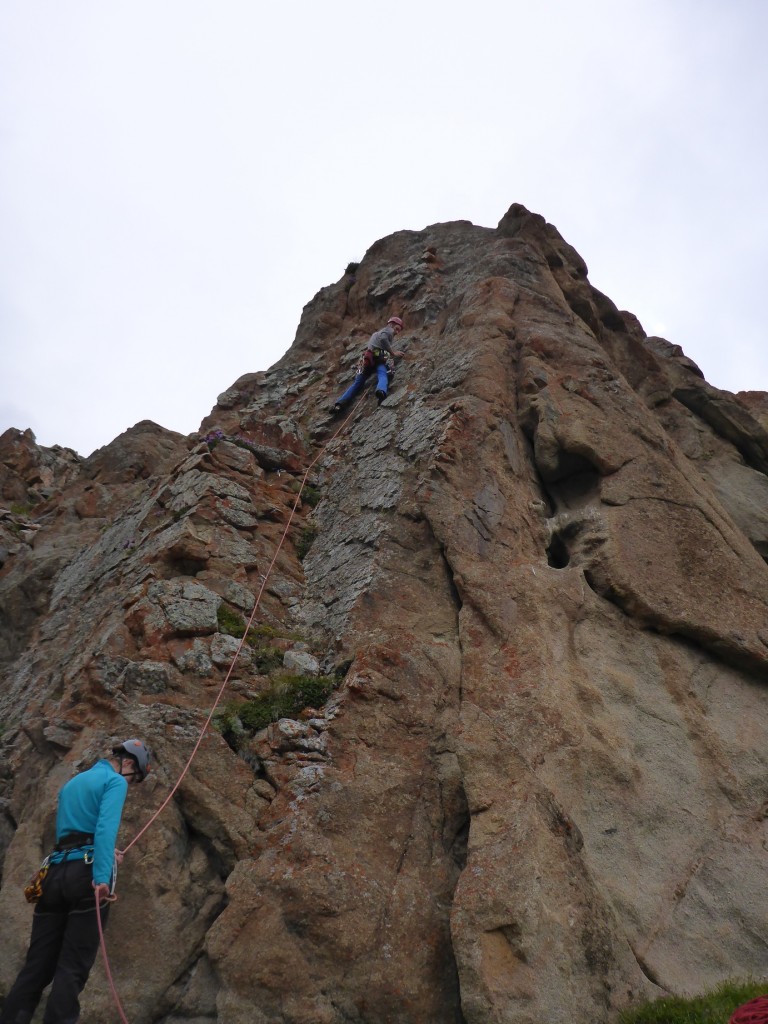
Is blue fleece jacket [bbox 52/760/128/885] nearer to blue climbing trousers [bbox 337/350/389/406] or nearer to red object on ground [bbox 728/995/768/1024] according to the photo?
red object on ground [bbox 728/995/768/1024]

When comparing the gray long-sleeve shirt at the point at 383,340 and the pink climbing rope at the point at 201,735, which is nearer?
the pink climbing rope at the point at 201,735

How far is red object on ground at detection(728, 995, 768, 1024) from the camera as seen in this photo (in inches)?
262

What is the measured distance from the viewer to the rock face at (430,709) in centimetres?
784

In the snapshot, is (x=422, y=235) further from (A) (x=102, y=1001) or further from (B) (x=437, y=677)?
(A) (x=102, y=1001)

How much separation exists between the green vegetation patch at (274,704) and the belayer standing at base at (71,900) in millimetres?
2296

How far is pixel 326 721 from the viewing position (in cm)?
998

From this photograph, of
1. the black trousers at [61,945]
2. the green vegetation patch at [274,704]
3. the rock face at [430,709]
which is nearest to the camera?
the black trousers at [61,945]

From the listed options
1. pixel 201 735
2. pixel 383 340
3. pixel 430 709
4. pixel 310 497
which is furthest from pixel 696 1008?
pixel 383 340

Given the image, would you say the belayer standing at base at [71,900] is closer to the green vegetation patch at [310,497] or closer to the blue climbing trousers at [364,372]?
the green vegetation patch at [310,497]

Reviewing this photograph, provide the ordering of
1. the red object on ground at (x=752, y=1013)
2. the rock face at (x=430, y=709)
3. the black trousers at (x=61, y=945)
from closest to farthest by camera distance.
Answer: the red object on ground at (x=752, y=1013)
the black trousers at (x=61, y=945)
the rock face at (x=430, y=709)

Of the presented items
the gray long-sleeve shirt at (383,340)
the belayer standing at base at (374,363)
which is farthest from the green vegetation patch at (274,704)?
the gray long-sleeve shirt at (383,340)

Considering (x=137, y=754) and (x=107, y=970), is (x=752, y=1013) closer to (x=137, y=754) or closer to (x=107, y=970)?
(x=107, y=970)

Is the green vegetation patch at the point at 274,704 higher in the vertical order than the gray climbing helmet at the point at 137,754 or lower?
higher

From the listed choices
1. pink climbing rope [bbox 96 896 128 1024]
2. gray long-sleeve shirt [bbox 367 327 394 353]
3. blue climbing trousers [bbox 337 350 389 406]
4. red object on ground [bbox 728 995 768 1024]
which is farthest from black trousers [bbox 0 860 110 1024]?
gray long-sleeve shirt [bbox 367 327 394 353]
